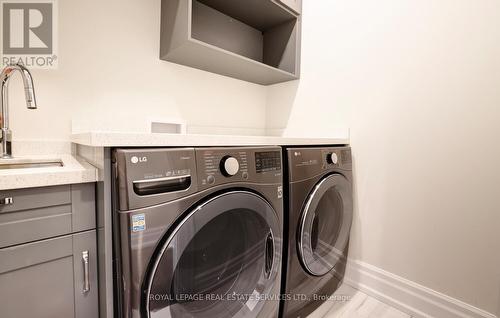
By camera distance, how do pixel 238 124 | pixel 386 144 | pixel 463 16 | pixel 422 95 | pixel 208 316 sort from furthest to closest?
1. pixel 238 124
2. pixel 386 144
3. pixel 422 95
4. pixel 463 16
5. pixel 208 316

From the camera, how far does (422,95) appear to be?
1196 mm

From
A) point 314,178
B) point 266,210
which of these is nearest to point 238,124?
point 314,178

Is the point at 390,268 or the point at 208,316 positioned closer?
the point at 208,316

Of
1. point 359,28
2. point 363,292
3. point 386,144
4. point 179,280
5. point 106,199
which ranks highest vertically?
point 359,28

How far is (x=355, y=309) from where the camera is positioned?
4.09 ft

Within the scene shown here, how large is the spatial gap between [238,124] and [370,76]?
0.95 metres

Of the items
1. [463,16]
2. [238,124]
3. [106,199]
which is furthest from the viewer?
[238,124]

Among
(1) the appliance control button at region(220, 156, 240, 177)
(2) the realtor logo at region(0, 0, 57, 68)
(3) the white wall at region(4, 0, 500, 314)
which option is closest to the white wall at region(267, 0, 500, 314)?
(3) the white wall at region(4, 0, 500, 314)

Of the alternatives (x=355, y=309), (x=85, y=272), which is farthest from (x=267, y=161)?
(x=355, y=309)

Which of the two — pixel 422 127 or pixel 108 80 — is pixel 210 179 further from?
pixel 422 127

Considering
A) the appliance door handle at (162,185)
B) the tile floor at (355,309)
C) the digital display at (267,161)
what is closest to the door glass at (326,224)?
the tile floor at (355,309)

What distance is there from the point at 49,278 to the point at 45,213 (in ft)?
0.60

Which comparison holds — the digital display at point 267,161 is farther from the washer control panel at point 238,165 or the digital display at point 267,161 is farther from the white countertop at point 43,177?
the white countertop at point 43,177

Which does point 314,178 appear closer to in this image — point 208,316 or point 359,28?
point 208,316
